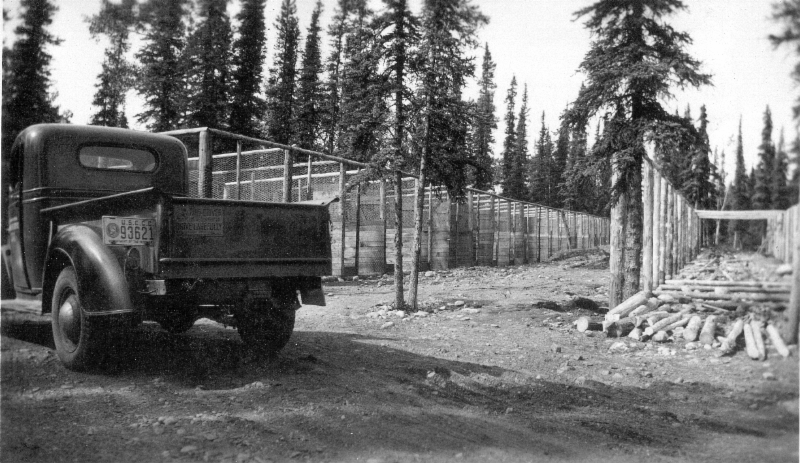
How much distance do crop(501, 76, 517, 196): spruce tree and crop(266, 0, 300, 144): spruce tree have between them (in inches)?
113

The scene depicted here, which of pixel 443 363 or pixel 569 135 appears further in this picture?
pixel 569 135

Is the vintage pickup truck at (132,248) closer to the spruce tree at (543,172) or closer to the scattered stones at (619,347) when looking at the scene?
the scattered stones at (619,347)

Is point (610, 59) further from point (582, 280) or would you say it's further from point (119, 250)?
point (582, 280)

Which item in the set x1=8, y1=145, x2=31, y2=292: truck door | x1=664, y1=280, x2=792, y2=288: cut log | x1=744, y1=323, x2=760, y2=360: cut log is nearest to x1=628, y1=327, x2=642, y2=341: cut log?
x1=664, y1=280, x2=792, y2=288: cut log

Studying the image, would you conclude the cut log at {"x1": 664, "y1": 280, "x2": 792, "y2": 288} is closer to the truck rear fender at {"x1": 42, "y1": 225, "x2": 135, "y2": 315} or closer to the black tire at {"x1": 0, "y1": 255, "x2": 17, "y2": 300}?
the truck rear fender at {"x1": 42, "y1": 225, "x2": 135, "y2": 315}

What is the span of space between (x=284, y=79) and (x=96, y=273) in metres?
6.28

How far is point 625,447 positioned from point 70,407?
11.9ft

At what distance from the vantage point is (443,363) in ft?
18.8

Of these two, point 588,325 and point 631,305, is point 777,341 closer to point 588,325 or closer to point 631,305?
point 631,305

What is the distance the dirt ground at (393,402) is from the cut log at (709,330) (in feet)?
0.70

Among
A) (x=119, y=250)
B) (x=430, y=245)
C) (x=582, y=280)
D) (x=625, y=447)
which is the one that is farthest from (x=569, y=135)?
(x=430, y=245)

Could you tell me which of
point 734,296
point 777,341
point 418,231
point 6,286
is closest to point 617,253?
point 418,231

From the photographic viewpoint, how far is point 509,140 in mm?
11375

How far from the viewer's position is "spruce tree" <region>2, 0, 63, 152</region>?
15.0 ft
